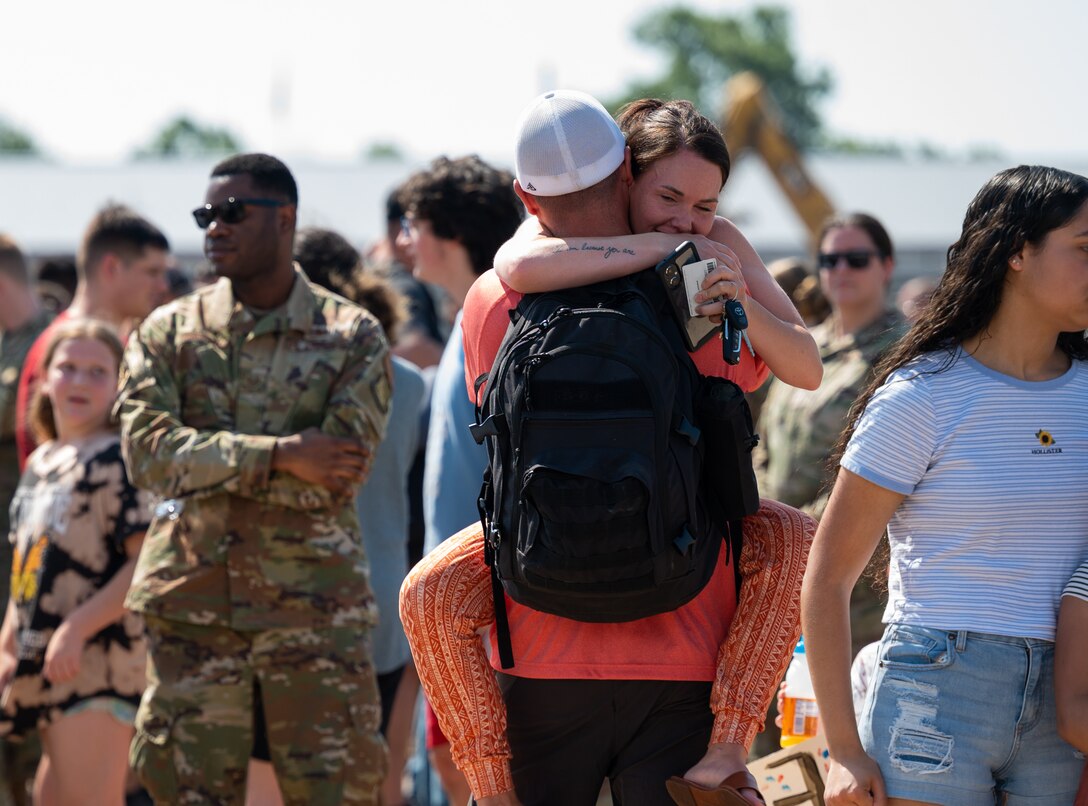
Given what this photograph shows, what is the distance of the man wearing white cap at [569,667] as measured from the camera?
3.06 meters

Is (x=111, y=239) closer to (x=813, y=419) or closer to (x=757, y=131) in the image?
(x=813, y=419)

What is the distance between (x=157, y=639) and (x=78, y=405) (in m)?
1.40

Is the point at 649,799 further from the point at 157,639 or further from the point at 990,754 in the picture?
the point at 157,639

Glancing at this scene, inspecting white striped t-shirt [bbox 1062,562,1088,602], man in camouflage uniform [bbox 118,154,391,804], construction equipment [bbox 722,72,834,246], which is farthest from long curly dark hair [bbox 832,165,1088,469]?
construction equipment [bbox 722,72,834,246]

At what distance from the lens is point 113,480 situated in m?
5.38

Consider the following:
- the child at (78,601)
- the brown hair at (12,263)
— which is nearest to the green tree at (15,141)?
the brown hair at (12,263)

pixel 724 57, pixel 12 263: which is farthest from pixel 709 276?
pixel 724 57

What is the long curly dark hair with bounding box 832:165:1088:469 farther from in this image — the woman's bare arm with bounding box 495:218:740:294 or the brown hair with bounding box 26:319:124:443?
the brown hair with bounding box 26:319:124:443

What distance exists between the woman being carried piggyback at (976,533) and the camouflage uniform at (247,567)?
1.89 m

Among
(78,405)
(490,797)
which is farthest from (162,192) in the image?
(490,797)

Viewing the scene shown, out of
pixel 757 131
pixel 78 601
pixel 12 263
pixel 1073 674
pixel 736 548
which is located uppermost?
pixel 757 131

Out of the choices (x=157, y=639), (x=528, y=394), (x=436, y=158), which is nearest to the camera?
(x=528, y=394)

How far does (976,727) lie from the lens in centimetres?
302

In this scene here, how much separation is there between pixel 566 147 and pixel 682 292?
40 centimetres
